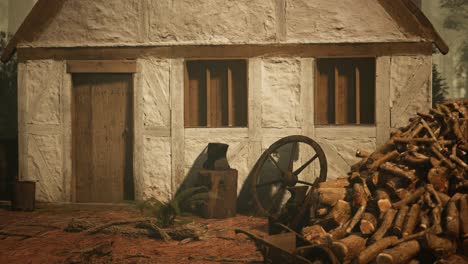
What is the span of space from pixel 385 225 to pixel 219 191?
3351 millimetres

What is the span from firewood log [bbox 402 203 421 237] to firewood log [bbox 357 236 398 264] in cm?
21

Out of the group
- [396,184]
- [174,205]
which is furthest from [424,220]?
[174,205]

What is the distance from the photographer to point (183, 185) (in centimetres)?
850

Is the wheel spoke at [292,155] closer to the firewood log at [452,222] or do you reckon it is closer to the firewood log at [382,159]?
the firewood log at [382,159]

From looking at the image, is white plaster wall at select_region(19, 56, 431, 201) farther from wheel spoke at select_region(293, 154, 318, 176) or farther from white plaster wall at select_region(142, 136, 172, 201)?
wheel spoke at select_region(293, 154, 318, 176)

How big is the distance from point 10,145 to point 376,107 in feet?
23.2

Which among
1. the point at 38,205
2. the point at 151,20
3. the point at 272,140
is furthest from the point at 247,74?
the point at 38,205

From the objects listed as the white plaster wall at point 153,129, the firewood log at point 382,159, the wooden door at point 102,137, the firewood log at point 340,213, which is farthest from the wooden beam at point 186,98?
the firewood log at point 340,213

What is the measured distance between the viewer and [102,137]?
29.0ft

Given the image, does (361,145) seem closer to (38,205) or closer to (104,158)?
(104,158)

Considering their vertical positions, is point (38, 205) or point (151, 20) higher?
point (151, 20)

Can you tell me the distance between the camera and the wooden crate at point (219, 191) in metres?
7.74

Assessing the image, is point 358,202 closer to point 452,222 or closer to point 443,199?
point 443,199

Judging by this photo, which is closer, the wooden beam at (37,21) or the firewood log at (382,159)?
the firewood log at (382,159)
